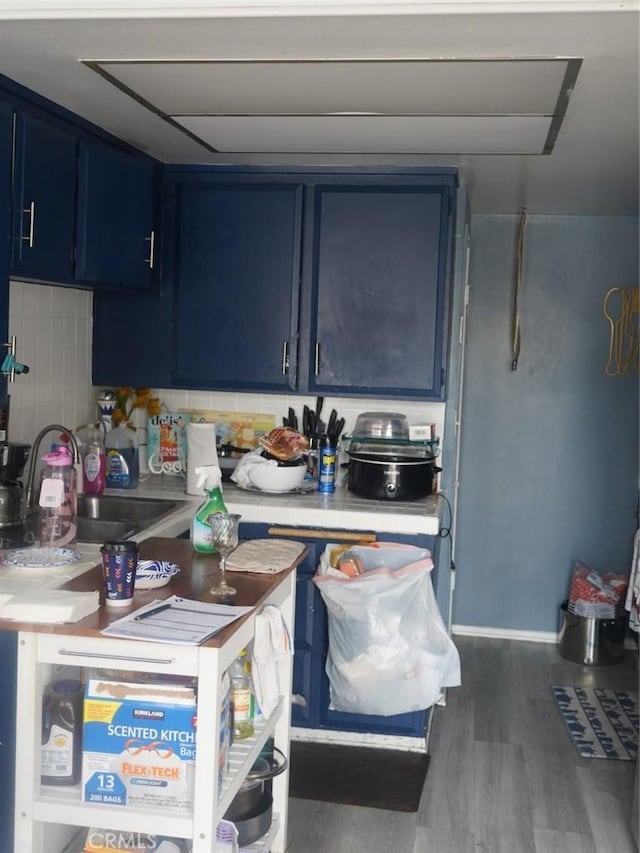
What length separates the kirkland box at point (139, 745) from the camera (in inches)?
83.9

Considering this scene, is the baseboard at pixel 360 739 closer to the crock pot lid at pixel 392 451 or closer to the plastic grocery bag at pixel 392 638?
the plastic grocery bag at pixel 392 638

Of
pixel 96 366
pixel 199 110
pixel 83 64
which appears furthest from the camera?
pixel 96 366

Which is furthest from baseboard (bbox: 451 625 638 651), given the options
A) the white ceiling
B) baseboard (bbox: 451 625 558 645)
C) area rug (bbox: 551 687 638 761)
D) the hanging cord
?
the white ceiling

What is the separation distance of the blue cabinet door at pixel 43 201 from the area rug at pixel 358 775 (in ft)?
6.22

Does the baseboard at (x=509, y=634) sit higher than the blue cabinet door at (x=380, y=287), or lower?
lower

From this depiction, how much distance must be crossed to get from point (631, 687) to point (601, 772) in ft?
3.54

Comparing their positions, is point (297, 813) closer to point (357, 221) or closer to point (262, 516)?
point (262, 516)

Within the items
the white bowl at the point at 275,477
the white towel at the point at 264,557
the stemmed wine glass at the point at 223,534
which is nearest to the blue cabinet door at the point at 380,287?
the white bowl at the point at 275,477

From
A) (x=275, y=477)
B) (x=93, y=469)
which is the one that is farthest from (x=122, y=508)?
(x=275, y=477)

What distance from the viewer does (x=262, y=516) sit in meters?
3.69

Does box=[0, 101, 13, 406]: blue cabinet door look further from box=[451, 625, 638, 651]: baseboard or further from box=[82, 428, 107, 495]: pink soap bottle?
box=[451, 625, 638, 651]: baseboard

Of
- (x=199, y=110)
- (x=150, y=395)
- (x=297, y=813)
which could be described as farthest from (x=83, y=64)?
(x=297, y=813)

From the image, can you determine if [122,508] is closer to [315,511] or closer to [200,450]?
[200,450]

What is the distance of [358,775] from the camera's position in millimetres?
3516
